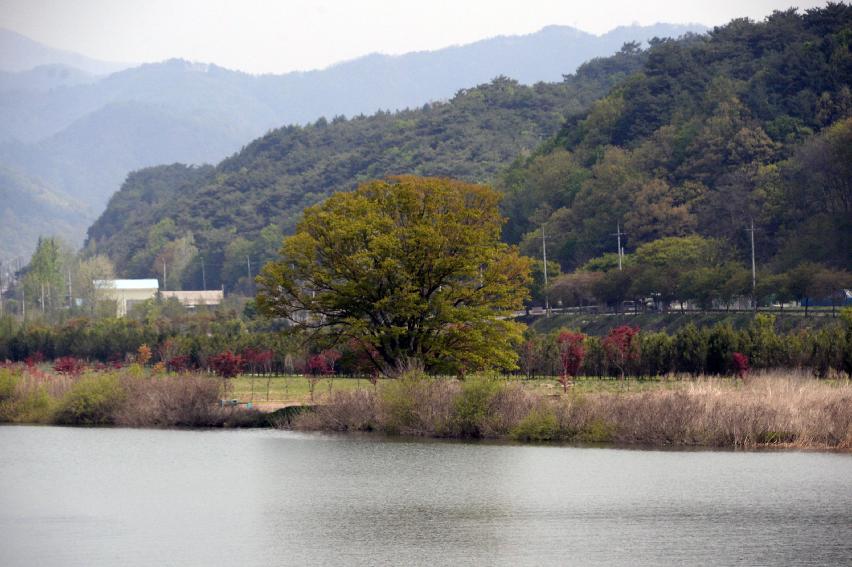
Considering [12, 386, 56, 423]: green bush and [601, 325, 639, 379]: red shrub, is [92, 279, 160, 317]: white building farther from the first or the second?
[601, 325, 639, 379]: red shrub

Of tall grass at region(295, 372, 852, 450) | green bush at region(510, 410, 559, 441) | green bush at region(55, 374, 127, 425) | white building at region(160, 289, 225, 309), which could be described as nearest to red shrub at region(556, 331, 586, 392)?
tall grass at region(295, 372, 852, 450)

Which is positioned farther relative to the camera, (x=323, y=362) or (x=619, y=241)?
(x=619, y=241)

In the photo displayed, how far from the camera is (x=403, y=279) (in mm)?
56594

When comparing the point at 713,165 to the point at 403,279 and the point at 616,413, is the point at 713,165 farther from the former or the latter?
the point at 616,413

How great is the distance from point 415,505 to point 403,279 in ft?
69.6

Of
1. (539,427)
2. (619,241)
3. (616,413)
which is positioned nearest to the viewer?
(616,413)

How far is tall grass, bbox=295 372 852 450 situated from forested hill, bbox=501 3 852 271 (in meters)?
52.9

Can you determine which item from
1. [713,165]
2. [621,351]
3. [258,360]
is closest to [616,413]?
[621,351]

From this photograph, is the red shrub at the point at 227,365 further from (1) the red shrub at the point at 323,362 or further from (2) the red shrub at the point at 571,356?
(2) the red shrub at the point at 571,356

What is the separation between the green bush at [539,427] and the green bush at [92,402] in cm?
1778

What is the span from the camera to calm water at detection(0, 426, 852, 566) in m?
30.6

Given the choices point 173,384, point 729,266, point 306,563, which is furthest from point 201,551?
point 729,266

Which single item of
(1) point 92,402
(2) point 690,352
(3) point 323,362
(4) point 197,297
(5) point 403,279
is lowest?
(1) point 92,402

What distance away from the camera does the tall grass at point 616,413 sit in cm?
4456
